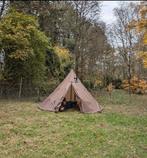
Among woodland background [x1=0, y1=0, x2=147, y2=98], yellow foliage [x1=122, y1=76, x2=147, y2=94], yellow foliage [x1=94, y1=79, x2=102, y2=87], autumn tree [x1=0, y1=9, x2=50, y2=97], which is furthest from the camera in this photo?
yellow foliage [x1=122, y1=76, x2=147, y2=94]

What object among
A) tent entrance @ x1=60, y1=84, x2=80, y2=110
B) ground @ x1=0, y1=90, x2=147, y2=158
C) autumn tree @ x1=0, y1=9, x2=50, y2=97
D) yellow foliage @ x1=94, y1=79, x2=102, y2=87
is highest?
autumn tree @ x1=0, y1=9, x2=50, y2=97

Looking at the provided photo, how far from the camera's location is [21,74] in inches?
747

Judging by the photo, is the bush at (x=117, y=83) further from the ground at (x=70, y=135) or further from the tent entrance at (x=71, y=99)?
the ground at (x=70, y=135)

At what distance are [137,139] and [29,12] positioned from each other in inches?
622

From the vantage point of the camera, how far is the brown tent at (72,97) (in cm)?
1468

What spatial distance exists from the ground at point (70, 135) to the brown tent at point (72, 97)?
25.2 inches

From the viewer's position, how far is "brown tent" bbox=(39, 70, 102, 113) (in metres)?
14.7

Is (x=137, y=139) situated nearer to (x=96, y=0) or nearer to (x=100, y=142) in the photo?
(x=100, y=142)

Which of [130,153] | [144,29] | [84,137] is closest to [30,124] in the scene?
[84,137]

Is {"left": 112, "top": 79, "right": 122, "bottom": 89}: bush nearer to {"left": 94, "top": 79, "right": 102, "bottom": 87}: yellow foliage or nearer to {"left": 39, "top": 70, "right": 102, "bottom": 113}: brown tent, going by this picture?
{"left": 94, "top": 79, "right": 102, "bottom": 87}: yellow foliage

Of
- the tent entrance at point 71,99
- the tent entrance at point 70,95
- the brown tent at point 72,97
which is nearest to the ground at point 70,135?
the brown tent at point 72,97

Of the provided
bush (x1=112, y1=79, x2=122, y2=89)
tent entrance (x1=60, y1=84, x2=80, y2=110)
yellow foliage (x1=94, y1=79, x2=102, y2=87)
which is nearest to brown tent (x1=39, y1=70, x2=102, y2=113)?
tent entrance (x1=60, y1=84, x2=80, y2=110)

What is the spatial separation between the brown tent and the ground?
0.64m

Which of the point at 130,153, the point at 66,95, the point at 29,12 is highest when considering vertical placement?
the point at 29,12
